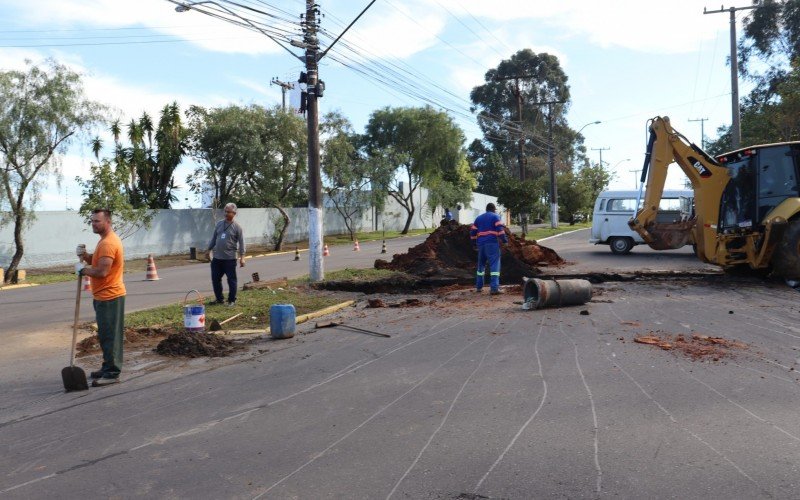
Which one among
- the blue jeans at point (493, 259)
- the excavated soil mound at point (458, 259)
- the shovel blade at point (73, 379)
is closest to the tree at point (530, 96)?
the excavated soil mound at point (458, 259)

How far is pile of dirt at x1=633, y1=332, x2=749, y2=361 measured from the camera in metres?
6.85

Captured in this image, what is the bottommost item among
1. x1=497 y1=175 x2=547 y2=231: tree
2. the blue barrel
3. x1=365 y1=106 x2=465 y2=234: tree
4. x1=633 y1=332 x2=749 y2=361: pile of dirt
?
x1=633 y1=332 x2=749 y2=361: pile of dirt

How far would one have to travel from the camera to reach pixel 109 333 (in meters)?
6.64

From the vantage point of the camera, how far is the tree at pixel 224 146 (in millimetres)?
32094

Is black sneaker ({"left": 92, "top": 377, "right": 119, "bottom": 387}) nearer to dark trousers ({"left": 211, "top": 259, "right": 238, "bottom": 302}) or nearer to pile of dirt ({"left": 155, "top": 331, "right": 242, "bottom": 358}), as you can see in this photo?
pile of dirt ({"left": 155, "top": 331, "right": 242, "bottom": 358})

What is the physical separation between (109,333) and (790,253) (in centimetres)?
1174

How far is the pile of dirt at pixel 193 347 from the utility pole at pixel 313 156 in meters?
6.68

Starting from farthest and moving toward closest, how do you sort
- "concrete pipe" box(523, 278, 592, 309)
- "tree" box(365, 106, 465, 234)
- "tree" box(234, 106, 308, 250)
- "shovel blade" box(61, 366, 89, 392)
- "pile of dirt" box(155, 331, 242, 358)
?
"tree" box(365, 106, 465, 234), "tree" box(234, 106, 308, 250), "concrete pipe" box(523, 278, 592, 309), "pile of dirt" box(155, 331, 242, 358), "shovel blade" box(61, 366, 89, 392)

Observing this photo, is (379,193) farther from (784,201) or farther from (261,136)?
(784,201)

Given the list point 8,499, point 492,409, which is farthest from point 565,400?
point 8,499

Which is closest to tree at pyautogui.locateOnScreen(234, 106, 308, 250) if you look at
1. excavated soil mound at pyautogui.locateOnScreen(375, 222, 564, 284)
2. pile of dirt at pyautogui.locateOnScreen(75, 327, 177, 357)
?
excavated soil mound at pyautogui.locateOnScreen(375, 222, 564, 284)

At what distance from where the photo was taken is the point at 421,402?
5492mm

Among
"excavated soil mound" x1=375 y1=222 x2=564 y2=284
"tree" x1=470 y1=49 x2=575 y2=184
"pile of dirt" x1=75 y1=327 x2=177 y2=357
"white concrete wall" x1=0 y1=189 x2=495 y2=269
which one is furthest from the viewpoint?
"tree" x1=470 y1=49 x2=575 y2=184

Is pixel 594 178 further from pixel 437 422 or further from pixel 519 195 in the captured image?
pixel 437 422
